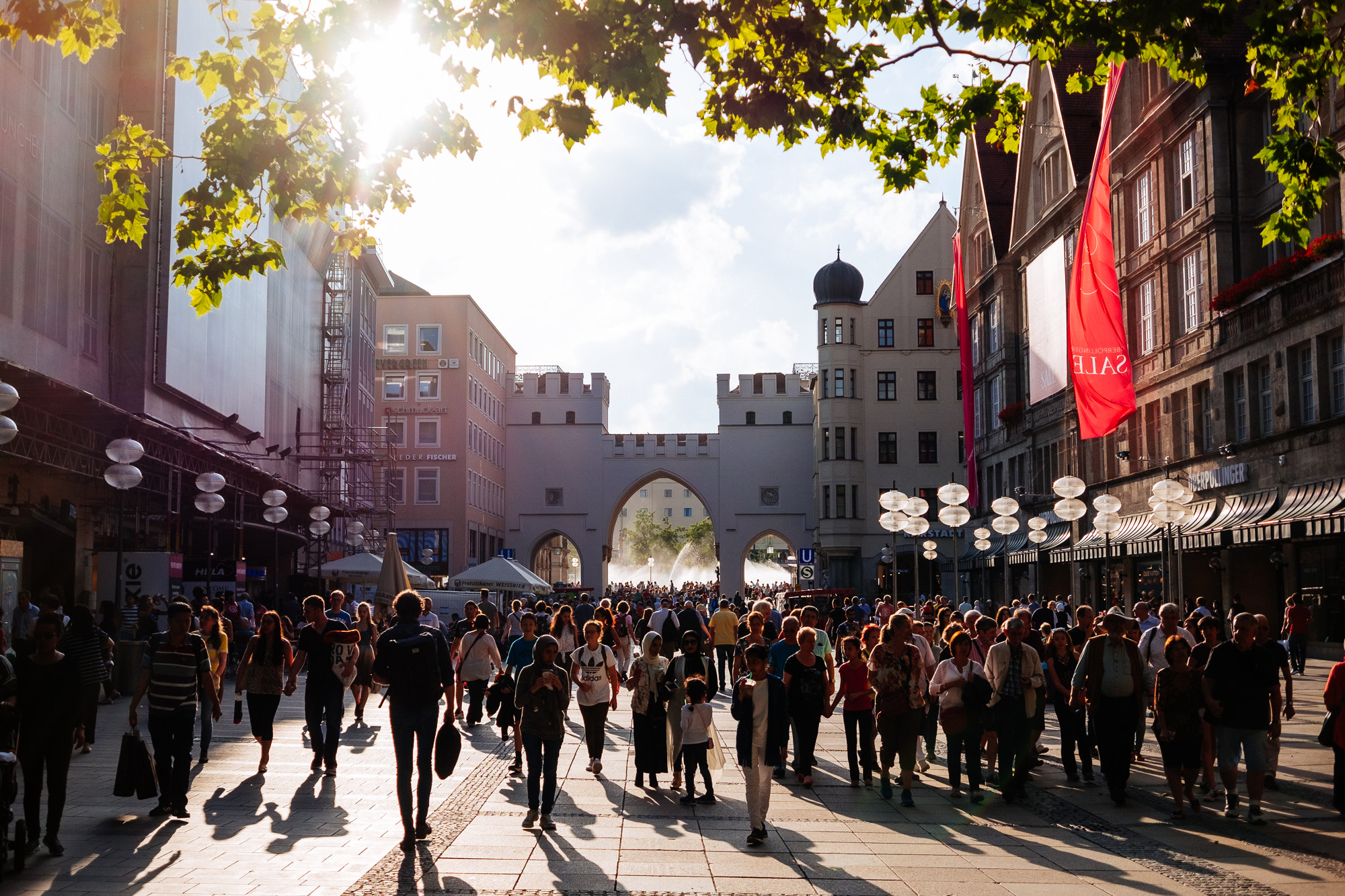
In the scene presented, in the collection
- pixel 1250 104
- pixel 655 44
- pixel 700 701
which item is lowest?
pixel 700 701

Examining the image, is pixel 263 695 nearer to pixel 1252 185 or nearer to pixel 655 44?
pixel 655 44

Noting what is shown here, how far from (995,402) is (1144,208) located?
1477 cm

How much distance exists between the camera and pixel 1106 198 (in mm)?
26875

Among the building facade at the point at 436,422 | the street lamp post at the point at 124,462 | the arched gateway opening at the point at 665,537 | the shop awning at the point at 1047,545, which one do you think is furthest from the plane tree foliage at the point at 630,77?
the arched gateway opening at the point at 665,537

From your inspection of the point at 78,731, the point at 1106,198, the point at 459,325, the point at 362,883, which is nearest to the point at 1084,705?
the point at 362,883

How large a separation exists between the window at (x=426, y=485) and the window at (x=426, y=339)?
20.8 feet

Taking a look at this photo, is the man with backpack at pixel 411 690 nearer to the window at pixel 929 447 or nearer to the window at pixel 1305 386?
the window at pixel 1305 386

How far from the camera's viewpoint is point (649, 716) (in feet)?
40.2

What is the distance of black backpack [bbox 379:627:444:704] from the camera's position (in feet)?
31.0

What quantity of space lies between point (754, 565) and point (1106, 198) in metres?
36.0

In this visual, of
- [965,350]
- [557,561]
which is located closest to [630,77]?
[965,350]

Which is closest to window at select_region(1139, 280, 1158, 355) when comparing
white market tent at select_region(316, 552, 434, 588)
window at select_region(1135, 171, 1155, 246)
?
window at select_region(1135, 171, 1155, 246)

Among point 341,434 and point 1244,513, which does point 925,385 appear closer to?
point 341,434

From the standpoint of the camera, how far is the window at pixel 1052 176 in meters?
40.9
